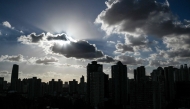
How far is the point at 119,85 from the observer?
3565 inches

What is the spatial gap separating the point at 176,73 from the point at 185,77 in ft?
21.0

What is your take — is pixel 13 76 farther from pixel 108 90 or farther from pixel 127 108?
pixel 127 108

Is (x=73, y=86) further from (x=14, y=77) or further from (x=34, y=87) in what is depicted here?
(x=14, y=77)

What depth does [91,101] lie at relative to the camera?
76.6 metres

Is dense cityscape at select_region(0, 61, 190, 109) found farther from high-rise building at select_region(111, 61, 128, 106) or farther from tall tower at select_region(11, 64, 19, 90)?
tall tower at select_region(11, 64, 19, 90)

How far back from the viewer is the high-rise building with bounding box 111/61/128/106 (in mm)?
88863

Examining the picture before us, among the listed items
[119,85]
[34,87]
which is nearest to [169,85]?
[119,85]

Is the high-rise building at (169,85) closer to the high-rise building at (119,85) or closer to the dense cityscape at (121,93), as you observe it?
the dense cityscape at (121,93)

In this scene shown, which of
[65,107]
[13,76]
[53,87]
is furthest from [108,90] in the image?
[13,76]

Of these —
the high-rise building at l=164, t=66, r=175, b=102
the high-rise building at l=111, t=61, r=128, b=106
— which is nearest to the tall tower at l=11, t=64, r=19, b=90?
the high-rise building at l=111, t=61, r=128, b=106

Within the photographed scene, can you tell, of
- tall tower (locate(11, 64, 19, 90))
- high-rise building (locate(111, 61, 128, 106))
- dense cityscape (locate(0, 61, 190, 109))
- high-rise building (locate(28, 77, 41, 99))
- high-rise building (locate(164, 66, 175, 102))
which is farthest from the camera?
tall tower (locate(11, 64, 19, 90))

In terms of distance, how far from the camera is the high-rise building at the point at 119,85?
3499 inches

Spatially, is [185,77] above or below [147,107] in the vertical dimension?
above

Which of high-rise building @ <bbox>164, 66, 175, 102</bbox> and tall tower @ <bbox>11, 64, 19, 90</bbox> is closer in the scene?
high-rise building @ <bbox>164, 66, 175, 102</bbox>
